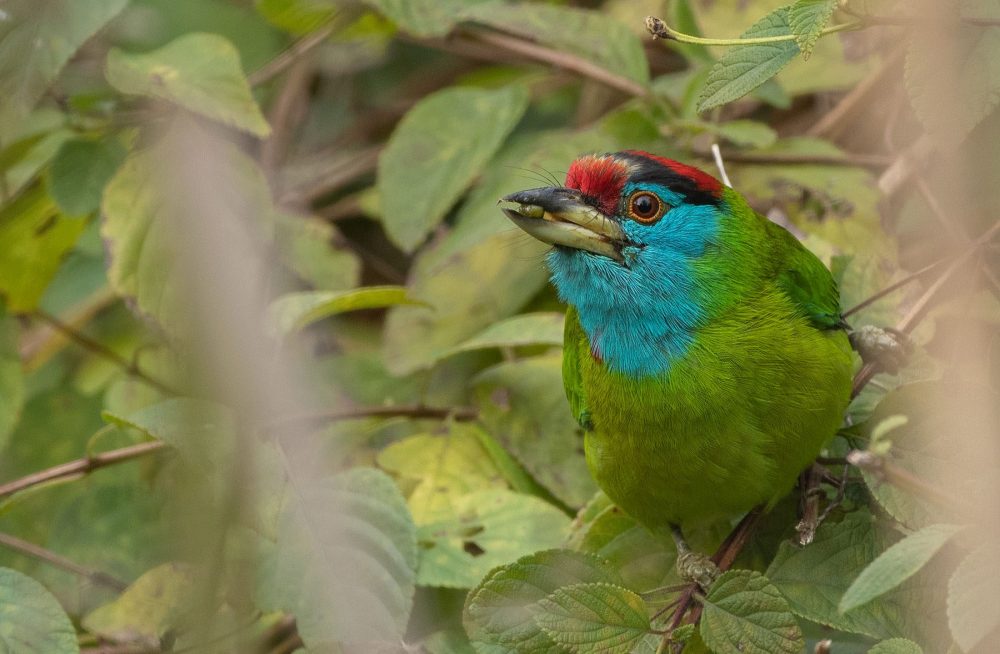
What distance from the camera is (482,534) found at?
286 cm

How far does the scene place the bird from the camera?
231 centimetres

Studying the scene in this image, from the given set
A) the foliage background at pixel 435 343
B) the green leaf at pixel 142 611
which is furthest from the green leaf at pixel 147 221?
the green leaf at pixel 142 611

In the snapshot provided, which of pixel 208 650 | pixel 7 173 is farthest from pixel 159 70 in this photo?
pixel 208 650

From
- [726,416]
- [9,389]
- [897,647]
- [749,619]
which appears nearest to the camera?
[897,647]

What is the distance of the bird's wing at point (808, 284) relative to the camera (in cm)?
250

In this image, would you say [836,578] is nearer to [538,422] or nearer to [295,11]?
[538,422]

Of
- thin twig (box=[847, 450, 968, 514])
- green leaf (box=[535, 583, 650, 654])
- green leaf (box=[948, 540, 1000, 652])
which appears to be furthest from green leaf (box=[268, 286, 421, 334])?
green leaf (box=[948, 540, 1000, 652])

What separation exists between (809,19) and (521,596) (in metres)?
1.16

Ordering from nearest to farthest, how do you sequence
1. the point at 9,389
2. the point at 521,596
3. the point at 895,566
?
the point at 895,566 → the point at 521,596 → the point at 9,389

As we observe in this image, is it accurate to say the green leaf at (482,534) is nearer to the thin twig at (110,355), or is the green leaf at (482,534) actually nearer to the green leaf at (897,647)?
the green leaf at (897,647)

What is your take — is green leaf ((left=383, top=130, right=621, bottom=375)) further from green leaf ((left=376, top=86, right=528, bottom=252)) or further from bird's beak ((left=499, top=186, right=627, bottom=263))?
bird's beak ((left=499, top=186, right=627, bottom=263))

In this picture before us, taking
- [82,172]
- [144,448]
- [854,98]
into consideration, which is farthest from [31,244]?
[854,98]

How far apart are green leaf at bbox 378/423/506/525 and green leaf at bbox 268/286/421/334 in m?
0.43

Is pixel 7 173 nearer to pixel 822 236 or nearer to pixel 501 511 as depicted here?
pixel 501 511
